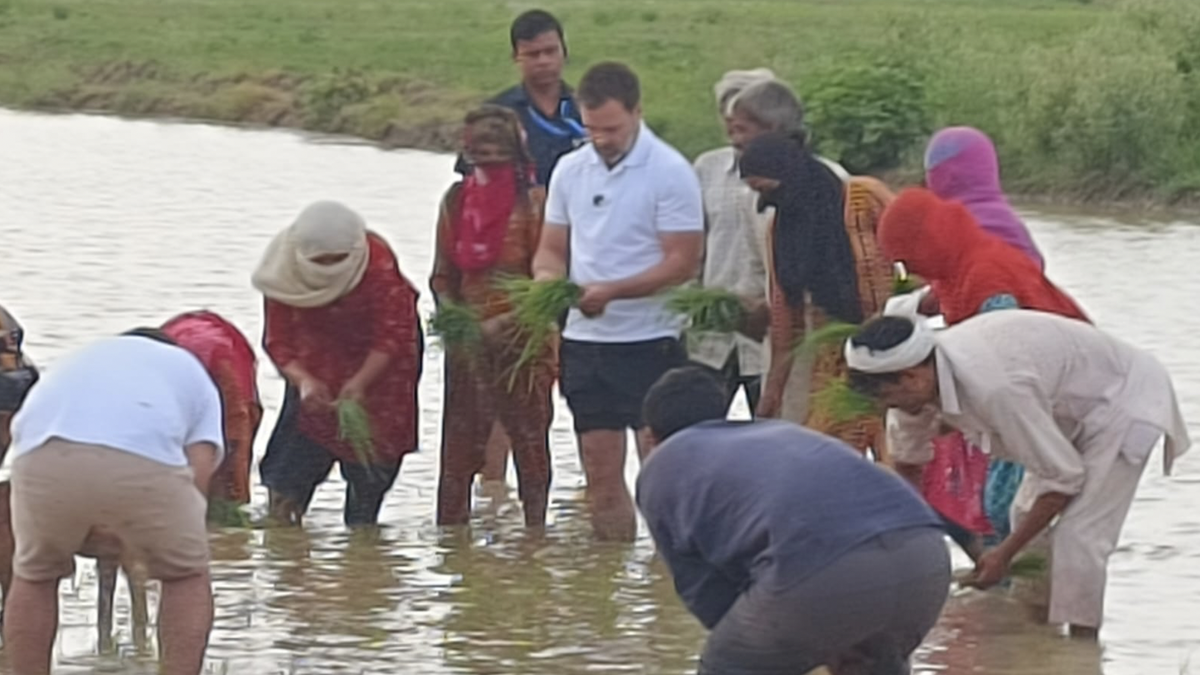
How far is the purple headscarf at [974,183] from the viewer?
31.9ft

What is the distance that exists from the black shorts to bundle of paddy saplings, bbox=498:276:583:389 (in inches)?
6.2

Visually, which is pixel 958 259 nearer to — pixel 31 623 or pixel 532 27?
pixel 532 27

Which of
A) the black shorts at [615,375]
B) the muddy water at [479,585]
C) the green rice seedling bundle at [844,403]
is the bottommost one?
the muddy water at [479,585]

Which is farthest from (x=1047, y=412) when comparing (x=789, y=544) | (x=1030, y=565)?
(x=789, y=544)

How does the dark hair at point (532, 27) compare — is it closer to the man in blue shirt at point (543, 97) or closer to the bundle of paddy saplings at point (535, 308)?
the man in blue shirt at point (543, 97)

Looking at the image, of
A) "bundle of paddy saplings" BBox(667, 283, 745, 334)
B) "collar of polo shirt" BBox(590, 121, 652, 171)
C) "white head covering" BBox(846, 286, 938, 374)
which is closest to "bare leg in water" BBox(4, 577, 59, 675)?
"white head covering" BBox(846, 286, 938, 374)

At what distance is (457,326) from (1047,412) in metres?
2.95

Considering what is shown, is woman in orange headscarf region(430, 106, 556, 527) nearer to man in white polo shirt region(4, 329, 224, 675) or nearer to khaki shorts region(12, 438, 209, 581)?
man in white polo shirt region(4, 329, 224, 675)

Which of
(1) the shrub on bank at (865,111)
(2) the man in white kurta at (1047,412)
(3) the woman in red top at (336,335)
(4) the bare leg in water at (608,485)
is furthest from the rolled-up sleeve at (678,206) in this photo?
(1) the shrub on bank at (865,111)

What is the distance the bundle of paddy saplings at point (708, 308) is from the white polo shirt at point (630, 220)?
0.08 metres

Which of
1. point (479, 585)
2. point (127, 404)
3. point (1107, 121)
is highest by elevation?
point (127, 404)

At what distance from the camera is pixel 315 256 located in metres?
10.0

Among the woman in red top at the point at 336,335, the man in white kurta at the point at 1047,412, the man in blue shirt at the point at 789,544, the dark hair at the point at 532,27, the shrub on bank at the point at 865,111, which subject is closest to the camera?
the man in blue shirt at the point at 789,544

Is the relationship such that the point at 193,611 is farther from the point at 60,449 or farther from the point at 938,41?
the point at 938,41
